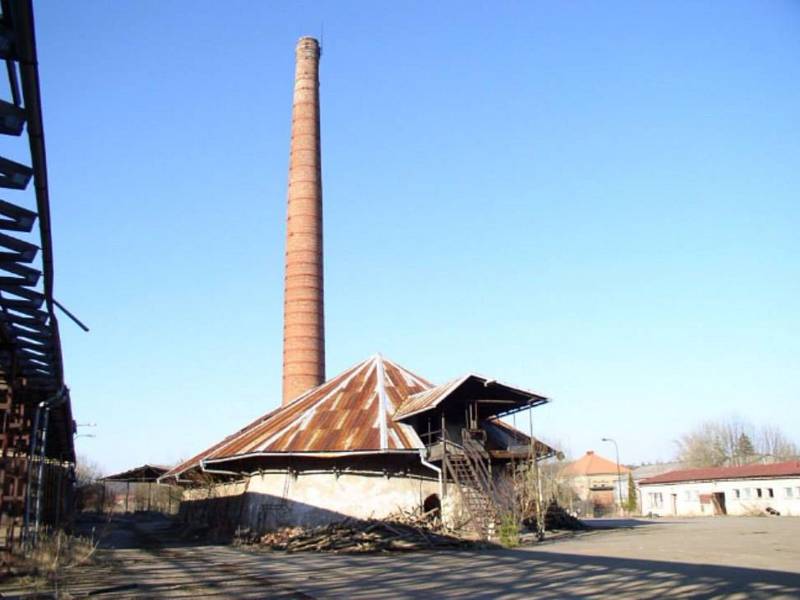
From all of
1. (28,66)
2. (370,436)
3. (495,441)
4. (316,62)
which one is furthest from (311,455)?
(316,62)

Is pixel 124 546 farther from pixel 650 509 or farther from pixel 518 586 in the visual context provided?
pixel 650 509

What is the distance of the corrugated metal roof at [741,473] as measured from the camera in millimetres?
43800

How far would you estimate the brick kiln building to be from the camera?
22.5m

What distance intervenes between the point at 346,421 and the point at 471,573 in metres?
11.6

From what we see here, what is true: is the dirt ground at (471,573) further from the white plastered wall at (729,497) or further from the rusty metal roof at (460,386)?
the white plastered wall at (729,497)

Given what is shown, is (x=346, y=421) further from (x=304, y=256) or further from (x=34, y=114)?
Result: (x=34, y=114)

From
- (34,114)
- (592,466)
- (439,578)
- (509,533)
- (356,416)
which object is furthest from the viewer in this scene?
(592,466)

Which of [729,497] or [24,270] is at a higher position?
[24,270]

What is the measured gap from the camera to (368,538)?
755 inches

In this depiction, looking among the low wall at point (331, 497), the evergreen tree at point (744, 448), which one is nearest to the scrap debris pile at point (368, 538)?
the low wall at point (331, 497)

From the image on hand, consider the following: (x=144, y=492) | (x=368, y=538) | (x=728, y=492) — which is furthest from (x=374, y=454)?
(x=144, y=492)

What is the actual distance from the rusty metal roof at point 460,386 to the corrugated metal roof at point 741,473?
26139mm

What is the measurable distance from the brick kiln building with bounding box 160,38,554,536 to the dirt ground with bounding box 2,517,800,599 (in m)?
3.57

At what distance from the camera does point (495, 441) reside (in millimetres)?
26312
